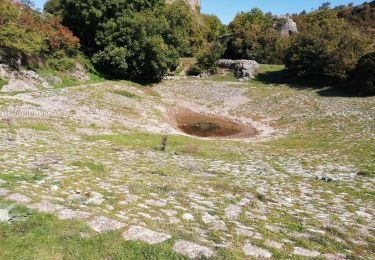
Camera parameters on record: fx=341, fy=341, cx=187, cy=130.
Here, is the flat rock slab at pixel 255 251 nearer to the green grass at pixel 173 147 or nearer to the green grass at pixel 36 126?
the green grass at pixel 173 147

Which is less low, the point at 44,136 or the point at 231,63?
the point at 231,63

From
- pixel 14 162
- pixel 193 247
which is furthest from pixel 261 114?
pixel 193 247

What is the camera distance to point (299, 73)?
42406 mm

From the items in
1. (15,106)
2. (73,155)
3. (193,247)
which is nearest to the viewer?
(193,247)

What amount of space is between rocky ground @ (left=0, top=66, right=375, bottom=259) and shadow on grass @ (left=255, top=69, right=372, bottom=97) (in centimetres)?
948

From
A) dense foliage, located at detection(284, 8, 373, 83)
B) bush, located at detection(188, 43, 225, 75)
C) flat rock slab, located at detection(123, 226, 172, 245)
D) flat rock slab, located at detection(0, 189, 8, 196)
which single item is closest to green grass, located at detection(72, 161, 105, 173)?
flat rock slab, located at detection(0, 189, 8, 196)

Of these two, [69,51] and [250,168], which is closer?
[250,168]

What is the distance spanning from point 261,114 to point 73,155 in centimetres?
2388

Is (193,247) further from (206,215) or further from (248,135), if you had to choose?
(248,135)

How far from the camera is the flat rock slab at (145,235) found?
5980 millimetres

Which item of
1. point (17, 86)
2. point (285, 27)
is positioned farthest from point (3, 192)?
point (285, 27)

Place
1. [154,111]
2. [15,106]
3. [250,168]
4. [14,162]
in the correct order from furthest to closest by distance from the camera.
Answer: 1. [154,111]
2. [15,106]
3. [250,168]
4. [14,162]

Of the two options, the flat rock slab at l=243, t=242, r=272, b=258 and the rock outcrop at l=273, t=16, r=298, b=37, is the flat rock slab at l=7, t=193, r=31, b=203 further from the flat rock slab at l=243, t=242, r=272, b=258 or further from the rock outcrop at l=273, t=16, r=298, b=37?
the rock outcrop at l=273, t=16, r=298, b=37

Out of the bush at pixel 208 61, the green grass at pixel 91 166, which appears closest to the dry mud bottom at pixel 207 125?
the bush at pixel 208 61
